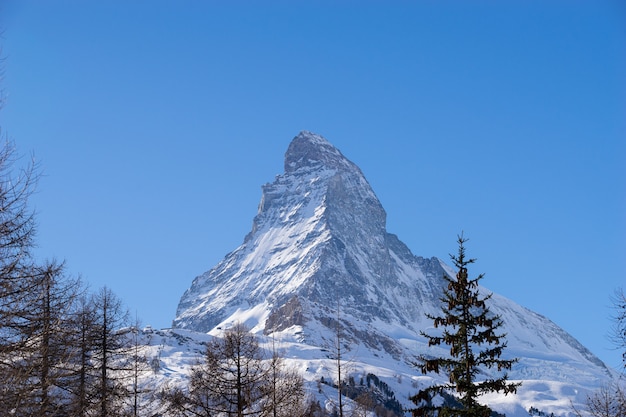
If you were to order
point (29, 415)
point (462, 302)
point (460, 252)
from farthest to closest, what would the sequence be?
point (460, 252) → point (462, 302) → point (29, 415)

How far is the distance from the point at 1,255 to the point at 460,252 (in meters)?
18.1

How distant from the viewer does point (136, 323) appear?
3369 centimetres

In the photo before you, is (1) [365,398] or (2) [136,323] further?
(2) [136,323]

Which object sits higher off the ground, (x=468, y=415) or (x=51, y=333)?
(x=51, y=333)

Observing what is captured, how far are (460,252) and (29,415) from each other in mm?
18037

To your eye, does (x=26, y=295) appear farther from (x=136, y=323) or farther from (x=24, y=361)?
(x=136, y=323)

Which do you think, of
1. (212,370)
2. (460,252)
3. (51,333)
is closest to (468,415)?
(460,252)

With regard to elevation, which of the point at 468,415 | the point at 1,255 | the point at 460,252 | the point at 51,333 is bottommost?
the point at 468,415

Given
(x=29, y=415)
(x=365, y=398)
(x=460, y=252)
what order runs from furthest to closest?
(x=365, y=398) < (x=460, y=252) < (x=29, y=415)

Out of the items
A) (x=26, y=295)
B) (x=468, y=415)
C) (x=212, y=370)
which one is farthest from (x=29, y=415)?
(x=468, y=415)

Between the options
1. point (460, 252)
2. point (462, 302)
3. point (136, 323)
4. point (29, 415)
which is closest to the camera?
point (29, 415)

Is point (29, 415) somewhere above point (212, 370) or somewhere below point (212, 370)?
below

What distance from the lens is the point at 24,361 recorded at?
492 inches

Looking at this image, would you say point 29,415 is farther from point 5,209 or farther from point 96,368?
point 96,368
